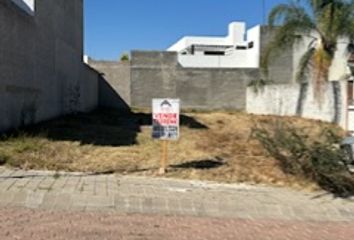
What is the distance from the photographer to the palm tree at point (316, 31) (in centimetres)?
2222

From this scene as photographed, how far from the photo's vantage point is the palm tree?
2222 centimetres

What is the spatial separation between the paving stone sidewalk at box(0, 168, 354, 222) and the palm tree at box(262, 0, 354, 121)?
13415 millimetres

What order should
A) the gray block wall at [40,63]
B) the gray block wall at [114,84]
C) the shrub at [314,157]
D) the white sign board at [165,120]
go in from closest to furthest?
the shrub at [314,157]
the white sign board at [165,120]
the gray block wall at [40,63]
the gray block wall at [114,84]

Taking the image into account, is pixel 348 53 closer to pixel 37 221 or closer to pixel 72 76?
pixel 72 76

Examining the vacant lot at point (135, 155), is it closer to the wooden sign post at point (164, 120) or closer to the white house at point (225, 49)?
the wooden sign post at point (164, 120)

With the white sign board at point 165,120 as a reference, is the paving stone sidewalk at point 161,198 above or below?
below

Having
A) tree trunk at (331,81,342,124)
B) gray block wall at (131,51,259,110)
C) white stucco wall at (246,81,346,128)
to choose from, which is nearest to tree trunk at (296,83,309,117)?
white stucco wall at (246,81,346,128)

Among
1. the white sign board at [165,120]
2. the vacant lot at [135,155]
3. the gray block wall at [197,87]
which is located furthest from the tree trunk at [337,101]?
the gray block wall at [197,87]

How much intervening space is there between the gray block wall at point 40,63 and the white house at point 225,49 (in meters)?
16.3

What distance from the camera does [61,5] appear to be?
23094 mm

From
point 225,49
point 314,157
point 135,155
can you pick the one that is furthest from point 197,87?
point 314,157

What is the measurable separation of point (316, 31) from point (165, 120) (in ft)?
46.1

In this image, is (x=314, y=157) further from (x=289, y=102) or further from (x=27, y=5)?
(x=289, y=102)

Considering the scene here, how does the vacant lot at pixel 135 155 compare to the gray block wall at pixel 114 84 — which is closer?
the vacant lot at pixel 135 155
